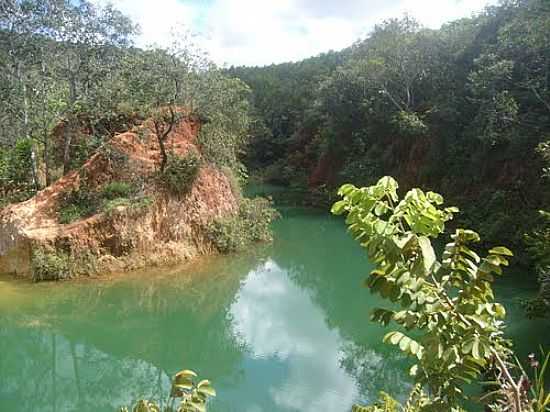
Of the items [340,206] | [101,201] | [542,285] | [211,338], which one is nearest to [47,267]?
[101,201]

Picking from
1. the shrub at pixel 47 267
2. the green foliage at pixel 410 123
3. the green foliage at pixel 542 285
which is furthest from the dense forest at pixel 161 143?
the green foliage at pixel 542 285

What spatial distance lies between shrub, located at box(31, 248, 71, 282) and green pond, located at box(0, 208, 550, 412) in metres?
0.32

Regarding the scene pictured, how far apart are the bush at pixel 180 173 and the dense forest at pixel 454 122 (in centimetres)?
845

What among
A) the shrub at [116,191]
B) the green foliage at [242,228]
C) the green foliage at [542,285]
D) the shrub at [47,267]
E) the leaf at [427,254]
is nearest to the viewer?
the leaf at [427,254]

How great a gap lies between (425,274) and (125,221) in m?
12.1

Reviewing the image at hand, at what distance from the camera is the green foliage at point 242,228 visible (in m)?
15.3

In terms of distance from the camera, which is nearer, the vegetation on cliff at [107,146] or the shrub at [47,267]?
the shrub at [47,267]

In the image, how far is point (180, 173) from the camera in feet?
49.1

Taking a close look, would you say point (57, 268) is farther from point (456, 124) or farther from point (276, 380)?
point (456, 124)

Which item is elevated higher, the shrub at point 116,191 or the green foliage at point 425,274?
the green foliage at point 425,274

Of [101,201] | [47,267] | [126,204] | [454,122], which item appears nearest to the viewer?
[47,267]

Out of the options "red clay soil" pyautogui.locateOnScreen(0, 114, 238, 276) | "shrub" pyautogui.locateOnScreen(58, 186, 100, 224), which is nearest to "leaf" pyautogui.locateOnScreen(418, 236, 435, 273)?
"red clay soil" pyautogui.locateOnScreen(0, 114, 238, 276)

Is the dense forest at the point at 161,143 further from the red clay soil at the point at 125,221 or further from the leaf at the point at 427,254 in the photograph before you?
the leaf at the point at 427,254

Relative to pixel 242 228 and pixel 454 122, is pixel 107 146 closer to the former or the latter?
pixel 242 228
